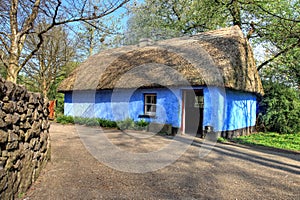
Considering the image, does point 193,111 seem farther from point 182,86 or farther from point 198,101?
point 182,86

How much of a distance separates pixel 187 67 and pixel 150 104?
2.71 metres

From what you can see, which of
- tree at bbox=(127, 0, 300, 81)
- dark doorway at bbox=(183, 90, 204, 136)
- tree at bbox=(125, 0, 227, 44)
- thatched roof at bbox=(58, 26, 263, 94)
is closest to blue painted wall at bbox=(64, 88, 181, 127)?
thatched roof at bbox=(58, 26, 263, 94)

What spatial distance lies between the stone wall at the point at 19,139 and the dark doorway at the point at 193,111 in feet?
26.4

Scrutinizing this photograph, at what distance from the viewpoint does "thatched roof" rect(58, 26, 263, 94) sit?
32.5 ft

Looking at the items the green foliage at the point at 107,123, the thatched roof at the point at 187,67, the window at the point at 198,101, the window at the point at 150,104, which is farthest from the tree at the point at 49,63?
the window at the point at 198,101

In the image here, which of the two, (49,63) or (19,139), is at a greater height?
(49,63)

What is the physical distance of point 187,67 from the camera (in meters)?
10.6

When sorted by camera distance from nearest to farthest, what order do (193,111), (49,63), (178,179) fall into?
(178,179), (193,111), (49,63)

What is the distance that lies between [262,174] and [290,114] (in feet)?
29.3

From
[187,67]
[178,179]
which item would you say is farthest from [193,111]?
[178,179]

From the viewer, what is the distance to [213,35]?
42.8ft

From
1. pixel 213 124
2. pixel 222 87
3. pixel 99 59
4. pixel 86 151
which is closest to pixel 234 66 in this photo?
pixel 222 87

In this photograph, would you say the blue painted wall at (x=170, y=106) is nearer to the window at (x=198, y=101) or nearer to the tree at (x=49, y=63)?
the window at (x=198, y=101)

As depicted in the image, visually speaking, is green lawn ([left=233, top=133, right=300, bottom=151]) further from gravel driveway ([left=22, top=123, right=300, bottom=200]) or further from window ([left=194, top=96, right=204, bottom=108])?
window ([left=194, top=96, right=204, bottom=108])
